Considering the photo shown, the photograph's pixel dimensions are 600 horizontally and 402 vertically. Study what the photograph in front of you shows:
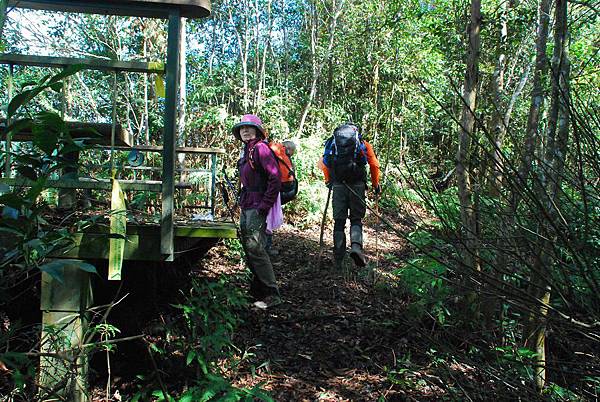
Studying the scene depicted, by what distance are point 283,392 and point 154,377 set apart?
1.19m

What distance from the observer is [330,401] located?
439 cm

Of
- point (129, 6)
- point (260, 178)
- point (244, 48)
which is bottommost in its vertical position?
point (260, 178)

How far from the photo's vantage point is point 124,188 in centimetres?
369

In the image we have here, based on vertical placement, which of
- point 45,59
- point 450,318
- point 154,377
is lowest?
point 154,377

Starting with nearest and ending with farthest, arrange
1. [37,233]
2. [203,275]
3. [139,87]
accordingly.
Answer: [37,233]
[203,275]
[139,87]

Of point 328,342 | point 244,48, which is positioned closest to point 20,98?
point 328,342

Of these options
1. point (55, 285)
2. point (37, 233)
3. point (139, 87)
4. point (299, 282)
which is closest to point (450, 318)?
point (299, 282)

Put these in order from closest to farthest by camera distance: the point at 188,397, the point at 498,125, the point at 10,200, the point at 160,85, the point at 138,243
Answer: the point at 10,200
the point at 188,397
the point at 160,85
the point at 138,243
the point at 498,125

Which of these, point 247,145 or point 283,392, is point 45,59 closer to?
point 247,145

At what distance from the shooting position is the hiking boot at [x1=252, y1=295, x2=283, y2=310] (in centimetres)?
563

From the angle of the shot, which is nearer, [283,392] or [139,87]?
[283,392]

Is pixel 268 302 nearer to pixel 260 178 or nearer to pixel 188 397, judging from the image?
pixel 260 178

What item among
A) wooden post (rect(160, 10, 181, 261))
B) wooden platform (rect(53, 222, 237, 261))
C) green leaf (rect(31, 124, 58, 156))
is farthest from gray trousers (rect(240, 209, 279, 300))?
green leaf (rect(31, 124, 58, 156))

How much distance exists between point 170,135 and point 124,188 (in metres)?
0.50
